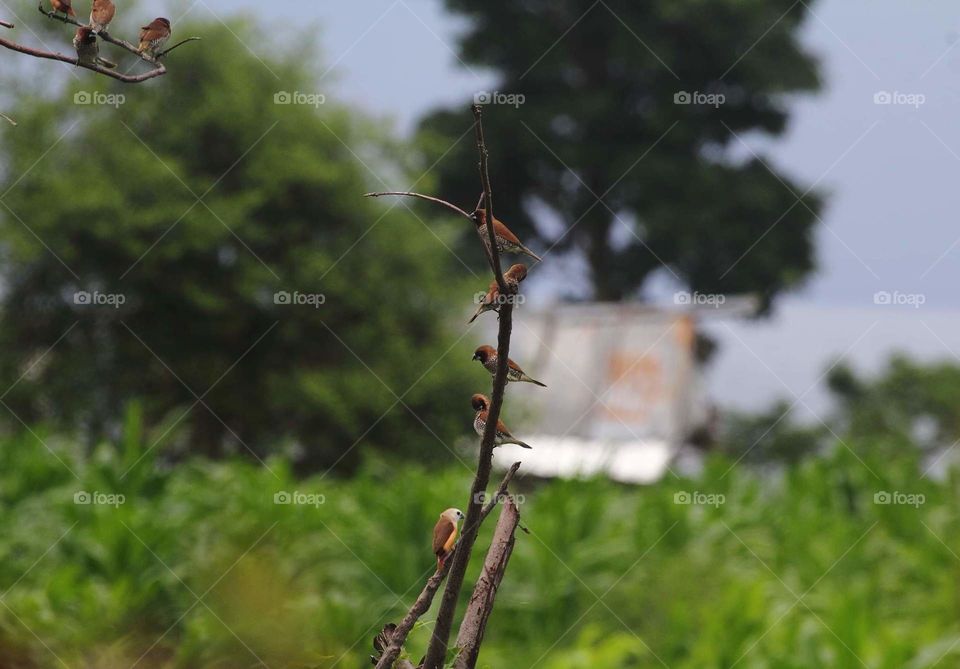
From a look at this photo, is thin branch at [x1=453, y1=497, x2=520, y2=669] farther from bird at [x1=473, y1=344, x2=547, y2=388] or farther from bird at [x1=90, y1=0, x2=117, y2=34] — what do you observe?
bird at [x1=90, y1=0, x2=117, y2=34]

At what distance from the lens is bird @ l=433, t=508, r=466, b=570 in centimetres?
59

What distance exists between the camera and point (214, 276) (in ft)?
40.2

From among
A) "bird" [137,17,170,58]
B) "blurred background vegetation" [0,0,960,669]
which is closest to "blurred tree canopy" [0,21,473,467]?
"blurred background vegetation" [0,0,960,669]

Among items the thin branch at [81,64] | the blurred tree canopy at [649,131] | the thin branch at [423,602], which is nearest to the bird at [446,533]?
the thin branch at [423,602]

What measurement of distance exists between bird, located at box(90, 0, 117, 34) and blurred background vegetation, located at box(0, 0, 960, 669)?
0.43m

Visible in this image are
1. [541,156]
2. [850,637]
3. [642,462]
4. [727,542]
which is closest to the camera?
[850,637]

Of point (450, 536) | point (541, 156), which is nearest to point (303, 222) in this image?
point (541, 156)

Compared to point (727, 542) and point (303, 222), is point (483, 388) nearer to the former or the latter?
point (303, 222)

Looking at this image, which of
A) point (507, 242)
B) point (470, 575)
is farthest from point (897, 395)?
point (507, 242)

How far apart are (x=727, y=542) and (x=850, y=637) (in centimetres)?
230

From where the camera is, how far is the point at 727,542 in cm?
624

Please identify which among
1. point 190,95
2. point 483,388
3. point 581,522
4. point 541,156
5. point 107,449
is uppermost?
point 541,156

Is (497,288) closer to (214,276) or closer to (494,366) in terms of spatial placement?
(494,366)

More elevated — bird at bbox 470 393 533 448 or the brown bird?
the brown bird
